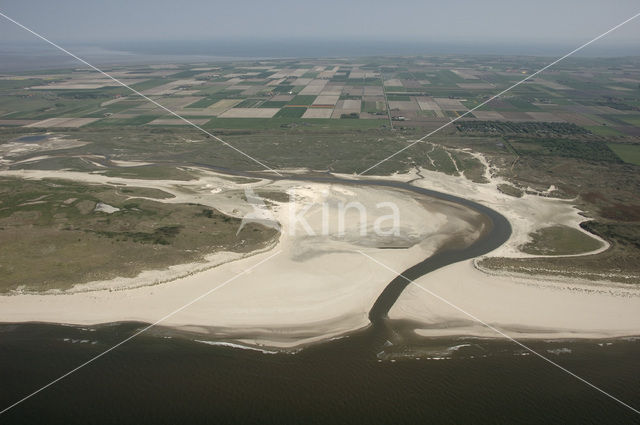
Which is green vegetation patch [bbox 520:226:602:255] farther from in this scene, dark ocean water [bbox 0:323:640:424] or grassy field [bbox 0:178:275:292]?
grassy field [bbox 0:178:275:292]

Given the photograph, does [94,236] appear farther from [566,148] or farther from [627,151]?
[627,151]

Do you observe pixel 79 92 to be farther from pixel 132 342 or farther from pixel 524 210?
pixel 524 210

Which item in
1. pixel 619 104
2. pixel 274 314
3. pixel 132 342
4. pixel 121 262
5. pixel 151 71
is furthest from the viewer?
pixel 151 71

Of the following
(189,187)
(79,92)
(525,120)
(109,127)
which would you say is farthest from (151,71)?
(525,120)

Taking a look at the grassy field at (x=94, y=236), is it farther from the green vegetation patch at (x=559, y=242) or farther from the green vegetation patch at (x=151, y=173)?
the green vegetation patch at (x=559, y=242)

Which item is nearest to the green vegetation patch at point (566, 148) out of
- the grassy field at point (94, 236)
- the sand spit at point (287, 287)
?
the sand spit at point (287, 287)

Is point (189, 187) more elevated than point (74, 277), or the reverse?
point (189, 187)

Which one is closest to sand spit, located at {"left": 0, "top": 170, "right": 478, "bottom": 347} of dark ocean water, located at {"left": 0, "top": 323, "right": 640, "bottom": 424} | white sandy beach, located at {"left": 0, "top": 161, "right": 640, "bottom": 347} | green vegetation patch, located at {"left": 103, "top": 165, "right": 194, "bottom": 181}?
white sandy beach, located at {"left": 0, "top": 161, "right": 640, "bottom": 347}

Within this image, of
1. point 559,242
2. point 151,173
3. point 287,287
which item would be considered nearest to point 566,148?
point 559,242

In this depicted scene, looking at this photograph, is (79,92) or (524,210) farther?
(79,92)
